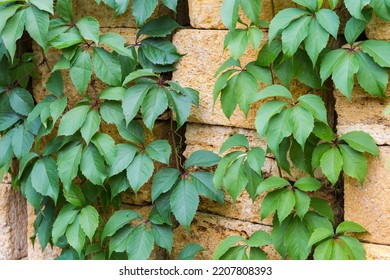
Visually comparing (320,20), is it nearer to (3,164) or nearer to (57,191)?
(57,191)

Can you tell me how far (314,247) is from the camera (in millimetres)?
1888

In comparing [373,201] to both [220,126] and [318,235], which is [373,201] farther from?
[220,126]

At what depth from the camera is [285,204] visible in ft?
5.79

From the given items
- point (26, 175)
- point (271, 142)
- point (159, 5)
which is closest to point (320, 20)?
point (271, 142)

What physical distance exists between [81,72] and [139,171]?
33 cm

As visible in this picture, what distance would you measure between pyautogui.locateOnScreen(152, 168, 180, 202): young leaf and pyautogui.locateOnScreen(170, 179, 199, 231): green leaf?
35 mm

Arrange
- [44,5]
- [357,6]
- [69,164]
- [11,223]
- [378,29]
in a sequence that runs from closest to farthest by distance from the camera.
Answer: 1. [357,6]
2. [378,29]
3. [44,5]
4. [69,164]
5. [11,223]

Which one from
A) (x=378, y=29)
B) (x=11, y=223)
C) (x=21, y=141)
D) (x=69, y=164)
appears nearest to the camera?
(x=378, y=29)

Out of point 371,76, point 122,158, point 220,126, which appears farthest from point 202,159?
point 371,76

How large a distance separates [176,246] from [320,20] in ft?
2.90

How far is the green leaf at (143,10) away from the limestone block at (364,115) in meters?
0.57

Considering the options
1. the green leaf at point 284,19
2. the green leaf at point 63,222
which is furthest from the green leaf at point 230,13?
the green leaf at point 63,222

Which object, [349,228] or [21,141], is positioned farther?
[21,141]

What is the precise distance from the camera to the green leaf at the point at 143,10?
6.34ft
